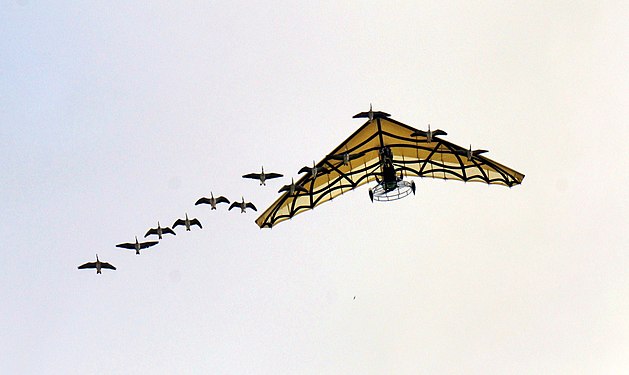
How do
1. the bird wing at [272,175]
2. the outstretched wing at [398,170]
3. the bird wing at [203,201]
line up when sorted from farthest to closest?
the bird wing at [203,201]
the outstretched wing at [398,170]
the bird wing at [272,175]

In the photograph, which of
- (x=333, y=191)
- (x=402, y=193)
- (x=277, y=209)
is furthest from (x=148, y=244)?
(x=402, y=193)

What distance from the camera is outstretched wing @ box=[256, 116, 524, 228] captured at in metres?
53.8

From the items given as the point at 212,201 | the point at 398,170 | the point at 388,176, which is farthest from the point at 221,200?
the point at 398,170

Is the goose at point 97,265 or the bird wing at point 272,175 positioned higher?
the bird wing at point 272,175

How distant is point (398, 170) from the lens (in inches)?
2285

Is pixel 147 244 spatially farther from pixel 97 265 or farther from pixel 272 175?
pixel 272 175

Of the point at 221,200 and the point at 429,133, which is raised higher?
the point at 221,200

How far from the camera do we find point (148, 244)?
55969 mm

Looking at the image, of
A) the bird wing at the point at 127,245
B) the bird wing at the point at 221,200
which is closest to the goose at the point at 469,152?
the bird wing at the point at 221,200

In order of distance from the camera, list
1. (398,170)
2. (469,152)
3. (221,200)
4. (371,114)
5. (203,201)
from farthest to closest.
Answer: (398,170)
(221,200)
(203,201)
(469,152)
(371,114)

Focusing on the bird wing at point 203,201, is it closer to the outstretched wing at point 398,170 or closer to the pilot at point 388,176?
the outstretched wing at point 398,170

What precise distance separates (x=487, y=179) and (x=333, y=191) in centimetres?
1090

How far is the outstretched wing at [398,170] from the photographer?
53812 millimetres

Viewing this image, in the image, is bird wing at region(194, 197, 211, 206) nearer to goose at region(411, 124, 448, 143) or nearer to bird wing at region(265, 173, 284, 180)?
bird wing at region(265, 173, 284, 180)
